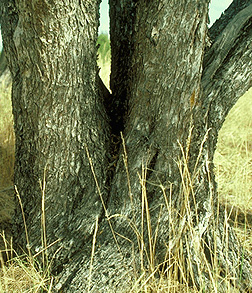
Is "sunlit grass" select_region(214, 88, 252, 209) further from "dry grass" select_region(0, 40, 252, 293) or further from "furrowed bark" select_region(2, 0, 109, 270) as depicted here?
"furrowed bark" select_region(2, 0, 109, 270)

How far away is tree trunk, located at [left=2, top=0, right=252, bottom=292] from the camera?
1.79 meters

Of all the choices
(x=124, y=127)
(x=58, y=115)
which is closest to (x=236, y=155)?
(x=124, y=127)

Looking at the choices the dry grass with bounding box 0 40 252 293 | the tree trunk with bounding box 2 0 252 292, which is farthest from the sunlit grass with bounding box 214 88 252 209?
the tree trunk with bounding box 2 0 252 292

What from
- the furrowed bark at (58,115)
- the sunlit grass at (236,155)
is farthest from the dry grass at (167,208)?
the furrowed bark at (58,115)

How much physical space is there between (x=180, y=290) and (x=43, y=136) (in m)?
0.93

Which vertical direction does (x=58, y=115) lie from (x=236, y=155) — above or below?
above

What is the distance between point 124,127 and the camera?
6.57 ft

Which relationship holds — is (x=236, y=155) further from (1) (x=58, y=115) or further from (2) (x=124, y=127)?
(1) (x=58, y=115)

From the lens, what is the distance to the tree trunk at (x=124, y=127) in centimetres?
179

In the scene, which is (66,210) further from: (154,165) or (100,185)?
(154,165)

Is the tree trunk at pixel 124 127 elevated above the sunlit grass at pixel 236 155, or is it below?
above

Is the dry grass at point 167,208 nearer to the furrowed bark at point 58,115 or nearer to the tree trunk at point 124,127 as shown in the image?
the tree trunk at point 124,127

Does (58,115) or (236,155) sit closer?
(58,115)

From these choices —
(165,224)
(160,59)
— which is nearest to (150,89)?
(160,59)
